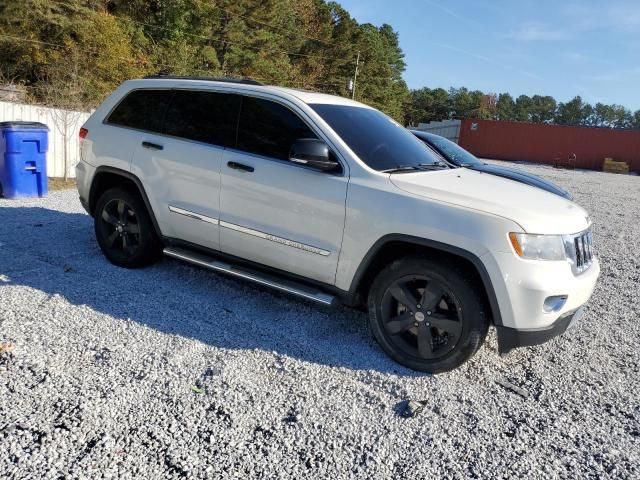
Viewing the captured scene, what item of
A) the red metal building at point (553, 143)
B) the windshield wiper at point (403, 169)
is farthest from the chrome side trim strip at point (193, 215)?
the red metal building at point (553, 143)

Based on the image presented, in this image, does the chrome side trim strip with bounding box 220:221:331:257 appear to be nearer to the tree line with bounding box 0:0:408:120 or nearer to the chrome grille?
the chrome grille

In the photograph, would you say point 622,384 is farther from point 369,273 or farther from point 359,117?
point 359,117

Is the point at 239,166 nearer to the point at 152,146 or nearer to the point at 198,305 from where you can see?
the point at 152,146

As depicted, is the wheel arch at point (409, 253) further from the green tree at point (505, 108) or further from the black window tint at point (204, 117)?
the green tree at point (505, 108)

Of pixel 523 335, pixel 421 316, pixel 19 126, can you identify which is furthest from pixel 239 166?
pixel 19 126

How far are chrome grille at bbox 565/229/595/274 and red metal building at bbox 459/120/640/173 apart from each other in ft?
130

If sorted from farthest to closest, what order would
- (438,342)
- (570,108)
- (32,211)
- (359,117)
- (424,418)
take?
1. (570,108)
2. (32,211)
3. (359,117)
4. (438,342)
5. (424,418)

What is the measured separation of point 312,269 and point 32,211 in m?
5.66

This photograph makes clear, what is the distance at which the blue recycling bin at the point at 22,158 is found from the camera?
26.1 feet

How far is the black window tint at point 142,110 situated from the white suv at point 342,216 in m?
0.01

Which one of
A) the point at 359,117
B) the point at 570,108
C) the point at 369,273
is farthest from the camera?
the point at 570,108

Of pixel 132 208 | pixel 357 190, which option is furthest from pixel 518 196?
pixel 132 208

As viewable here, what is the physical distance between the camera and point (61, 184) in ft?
35.5

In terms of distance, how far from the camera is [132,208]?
16.3 feet
